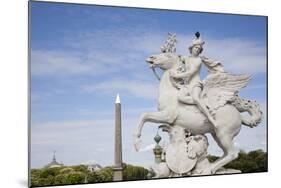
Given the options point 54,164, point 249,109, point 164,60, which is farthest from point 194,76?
point 54,164

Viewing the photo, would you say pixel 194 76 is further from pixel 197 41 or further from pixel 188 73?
pixel 197 41

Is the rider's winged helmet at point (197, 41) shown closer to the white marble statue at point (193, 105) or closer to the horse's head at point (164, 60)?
the white marble statue at point (193, 105)

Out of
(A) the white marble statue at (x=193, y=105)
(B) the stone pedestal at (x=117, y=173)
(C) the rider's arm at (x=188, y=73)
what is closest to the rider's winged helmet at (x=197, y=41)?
(A) the white marble statue at (x=193, y=105)

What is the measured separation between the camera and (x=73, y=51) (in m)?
4.82

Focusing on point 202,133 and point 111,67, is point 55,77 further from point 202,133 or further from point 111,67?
point 202,133

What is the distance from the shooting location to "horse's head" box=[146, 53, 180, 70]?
5055 mm

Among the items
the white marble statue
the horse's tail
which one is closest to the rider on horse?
the white marble statue

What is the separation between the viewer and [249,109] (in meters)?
5.38

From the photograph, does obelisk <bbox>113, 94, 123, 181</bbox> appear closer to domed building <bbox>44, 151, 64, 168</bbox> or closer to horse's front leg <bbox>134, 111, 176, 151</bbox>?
horse's front leg <bbox>134, 111, 176, 151</bbox>

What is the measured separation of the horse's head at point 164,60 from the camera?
16.6 ft

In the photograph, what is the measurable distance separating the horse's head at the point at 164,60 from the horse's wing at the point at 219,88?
0.34 metres

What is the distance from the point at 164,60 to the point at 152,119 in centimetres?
53

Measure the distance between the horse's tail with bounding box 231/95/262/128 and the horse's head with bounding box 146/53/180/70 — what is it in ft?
2.26
